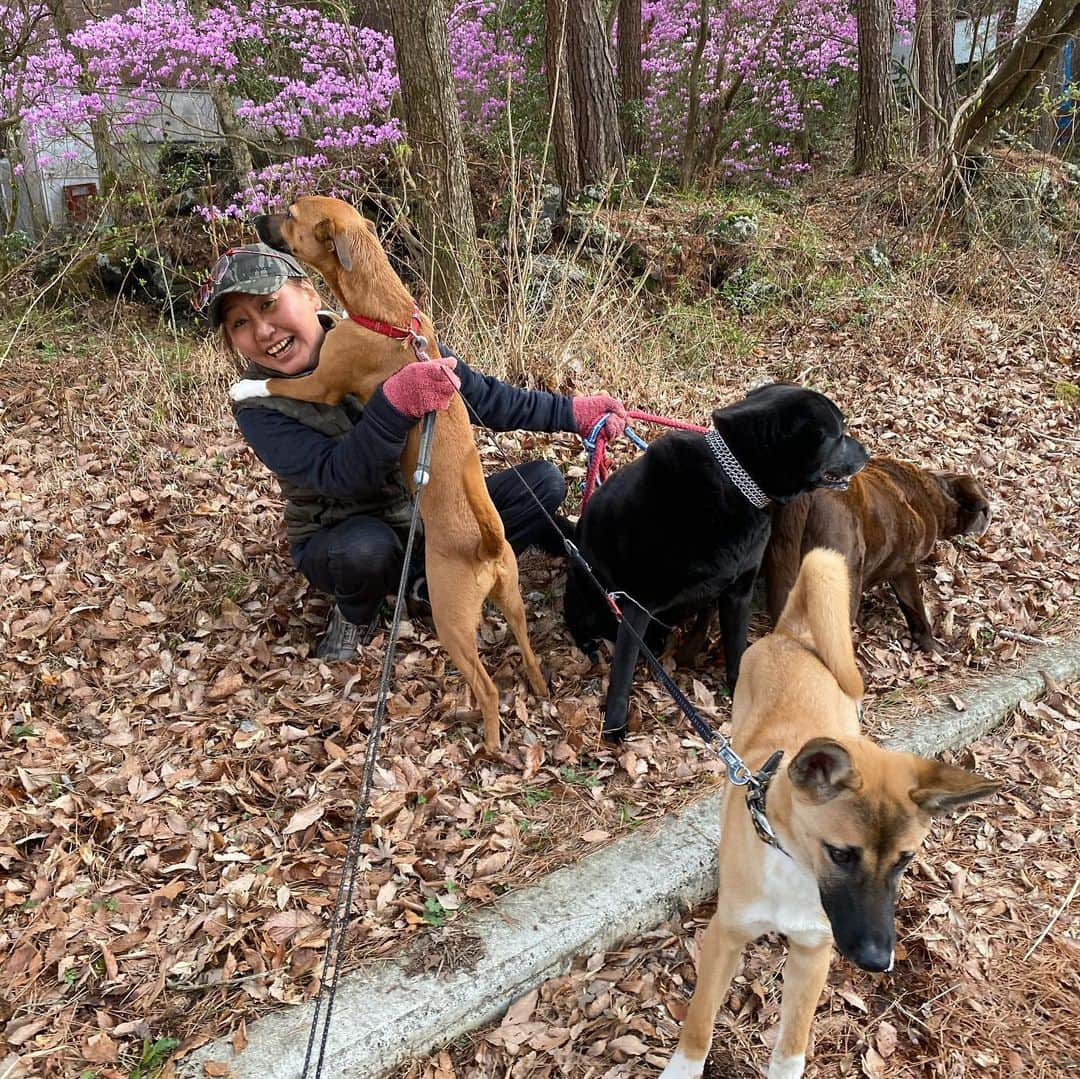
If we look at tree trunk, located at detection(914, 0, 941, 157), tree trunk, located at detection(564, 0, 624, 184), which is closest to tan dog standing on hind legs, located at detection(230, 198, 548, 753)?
tree trunk, located at detection(564, 0, 624, 184)

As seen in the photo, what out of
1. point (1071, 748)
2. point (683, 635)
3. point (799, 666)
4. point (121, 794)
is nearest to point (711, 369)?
point (683, 635)

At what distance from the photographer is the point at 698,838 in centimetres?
287

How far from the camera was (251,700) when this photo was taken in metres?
3.55

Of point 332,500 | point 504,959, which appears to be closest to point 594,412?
point 332,500

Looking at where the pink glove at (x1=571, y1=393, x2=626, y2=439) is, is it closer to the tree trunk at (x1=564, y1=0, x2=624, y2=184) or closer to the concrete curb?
the concrete curb

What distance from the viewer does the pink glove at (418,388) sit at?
290 centimetres

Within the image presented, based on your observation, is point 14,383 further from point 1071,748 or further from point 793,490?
point 1071,748

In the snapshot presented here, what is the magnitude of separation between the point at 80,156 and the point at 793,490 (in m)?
11.7

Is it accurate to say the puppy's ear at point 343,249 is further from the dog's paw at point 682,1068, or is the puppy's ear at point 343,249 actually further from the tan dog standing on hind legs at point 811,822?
the dog's paw at point 682,1068

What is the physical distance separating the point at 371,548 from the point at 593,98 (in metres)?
7.57

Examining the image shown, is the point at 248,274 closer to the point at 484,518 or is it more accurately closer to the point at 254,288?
the point at 254,288

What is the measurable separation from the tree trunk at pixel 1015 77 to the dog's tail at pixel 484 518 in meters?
8.29

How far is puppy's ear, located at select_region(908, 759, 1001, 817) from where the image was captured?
5.41 ft

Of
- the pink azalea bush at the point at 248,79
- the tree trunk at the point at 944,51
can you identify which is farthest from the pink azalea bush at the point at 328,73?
the tree trunk at the point at 944,51
